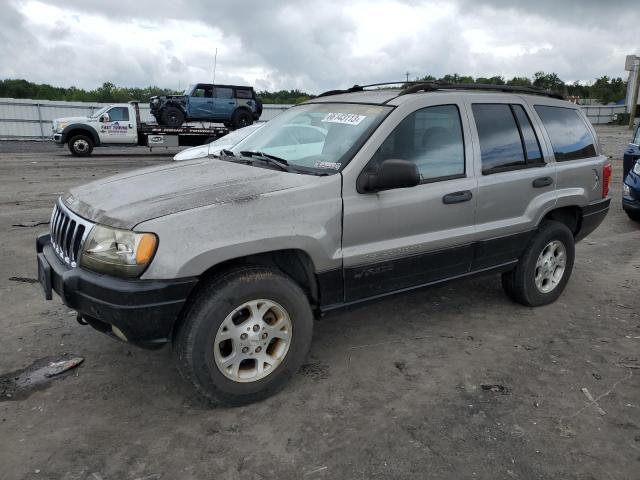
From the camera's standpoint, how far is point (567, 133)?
4637 mm

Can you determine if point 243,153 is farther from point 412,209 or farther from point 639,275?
point 639,275

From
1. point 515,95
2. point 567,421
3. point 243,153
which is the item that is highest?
point 515,95

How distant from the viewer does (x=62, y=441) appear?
2729 millimetres

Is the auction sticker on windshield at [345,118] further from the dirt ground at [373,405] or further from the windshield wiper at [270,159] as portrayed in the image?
the dirt ground at [373,405]

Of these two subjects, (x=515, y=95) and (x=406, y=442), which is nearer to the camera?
(x=406, y=442)

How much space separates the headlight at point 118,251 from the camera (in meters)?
2.65

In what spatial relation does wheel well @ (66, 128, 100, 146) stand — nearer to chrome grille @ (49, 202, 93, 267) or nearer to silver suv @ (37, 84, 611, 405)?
silver suv @ (37, 84, 611, 405)

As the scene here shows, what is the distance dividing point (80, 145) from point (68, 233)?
1721 cm

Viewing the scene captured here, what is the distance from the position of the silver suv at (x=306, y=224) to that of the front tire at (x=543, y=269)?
2cm

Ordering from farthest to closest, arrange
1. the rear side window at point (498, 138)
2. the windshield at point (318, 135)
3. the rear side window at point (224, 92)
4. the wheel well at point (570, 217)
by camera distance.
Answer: the rear side window at point (224, 92)
the wheel well at point (570, 217)
the rear side window at point (498, 138)
the windshield at point (318, 135)

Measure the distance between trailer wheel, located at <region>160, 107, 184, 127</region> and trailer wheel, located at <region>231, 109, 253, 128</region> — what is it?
239 centimetres

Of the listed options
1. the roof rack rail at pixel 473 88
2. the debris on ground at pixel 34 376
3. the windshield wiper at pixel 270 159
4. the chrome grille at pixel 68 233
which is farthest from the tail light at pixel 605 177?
the debris on ground at pixel 34 376

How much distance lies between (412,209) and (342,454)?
1600mm

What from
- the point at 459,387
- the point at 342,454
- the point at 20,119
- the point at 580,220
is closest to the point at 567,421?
the point at 459,387
